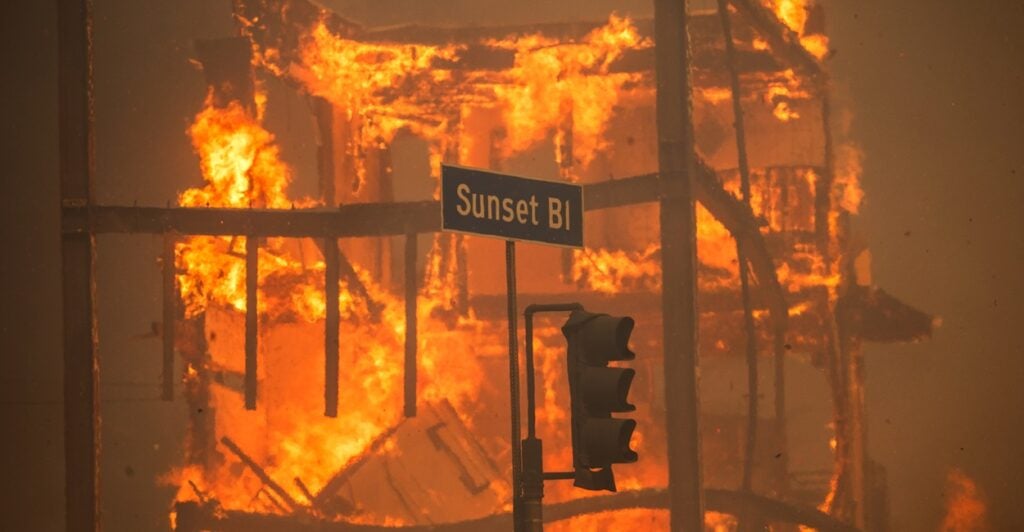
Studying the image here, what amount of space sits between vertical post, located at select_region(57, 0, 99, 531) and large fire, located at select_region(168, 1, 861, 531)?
14.6 ft

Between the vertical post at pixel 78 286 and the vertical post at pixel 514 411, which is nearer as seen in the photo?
the vertical post at pixel 514 411

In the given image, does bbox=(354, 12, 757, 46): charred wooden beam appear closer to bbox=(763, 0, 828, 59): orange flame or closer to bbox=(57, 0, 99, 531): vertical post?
bbox=(763, 0, 828, 59): orange flame

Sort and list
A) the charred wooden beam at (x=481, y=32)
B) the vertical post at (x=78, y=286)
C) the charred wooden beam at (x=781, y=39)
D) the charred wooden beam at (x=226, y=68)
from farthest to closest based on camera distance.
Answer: the charred wooden beam at (x=481, y=32), the charred wooden beam at (x=226, y=68), the charred wooden beam at (x=781, y=39), the vertical post at (x=78, y=286)

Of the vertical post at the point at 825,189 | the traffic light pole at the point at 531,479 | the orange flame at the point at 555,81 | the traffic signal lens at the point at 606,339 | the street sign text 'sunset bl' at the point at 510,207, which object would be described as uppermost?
the orange flame at the point at 555,81

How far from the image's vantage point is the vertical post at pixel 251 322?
10.8m

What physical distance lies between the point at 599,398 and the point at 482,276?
36.3 feet

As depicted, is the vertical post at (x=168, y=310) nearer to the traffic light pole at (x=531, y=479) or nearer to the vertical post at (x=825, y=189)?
the traffic light pole at (x=531, y=479)

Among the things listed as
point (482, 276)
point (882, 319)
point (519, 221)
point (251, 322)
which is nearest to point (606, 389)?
point (519, 221)

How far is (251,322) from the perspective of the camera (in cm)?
1091

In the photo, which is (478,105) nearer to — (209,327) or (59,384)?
(209,327)

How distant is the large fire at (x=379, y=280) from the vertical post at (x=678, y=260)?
5.33 meters

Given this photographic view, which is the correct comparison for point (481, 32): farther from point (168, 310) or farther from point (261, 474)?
point (168, 310)

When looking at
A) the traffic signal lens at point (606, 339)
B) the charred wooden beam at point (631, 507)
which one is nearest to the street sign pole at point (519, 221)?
the traffic signal lens at point (606, 339)

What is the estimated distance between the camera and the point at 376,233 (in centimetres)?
1062
